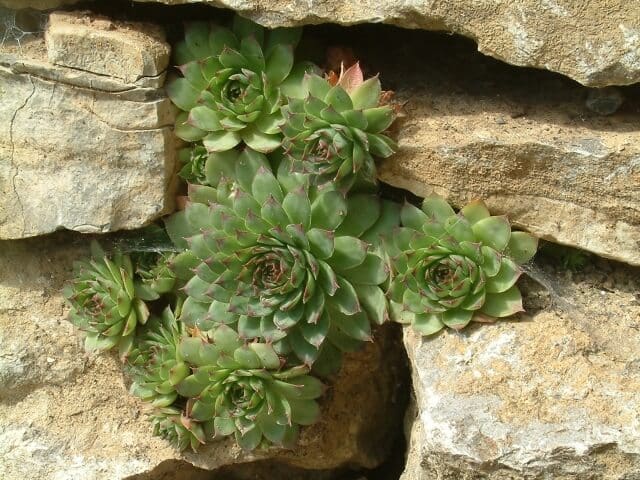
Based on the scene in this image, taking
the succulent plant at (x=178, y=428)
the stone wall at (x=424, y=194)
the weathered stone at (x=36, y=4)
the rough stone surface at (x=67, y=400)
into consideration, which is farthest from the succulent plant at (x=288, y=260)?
the weathered stone at (x=36, y=4)

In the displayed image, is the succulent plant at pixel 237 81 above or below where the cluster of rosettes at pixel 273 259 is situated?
above

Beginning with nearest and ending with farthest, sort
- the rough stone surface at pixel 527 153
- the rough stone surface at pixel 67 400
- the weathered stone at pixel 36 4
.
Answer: the rough stone surface at pixel 527 153 < the weathered stone at pixel 36 4 < the rough stone surface at pixel 67 400

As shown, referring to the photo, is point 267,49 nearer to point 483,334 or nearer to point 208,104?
point 208,104

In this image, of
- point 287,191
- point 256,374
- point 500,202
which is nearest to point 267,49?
point 287,191

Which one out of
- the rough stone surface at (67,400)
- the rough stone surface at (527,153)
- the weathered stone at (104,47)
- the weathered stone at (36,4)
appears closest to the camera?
the rough stone surface at (527,153)

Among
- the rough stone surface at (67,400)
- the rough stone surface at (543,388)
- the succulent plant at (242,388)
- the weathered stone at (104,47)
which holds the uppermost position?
the weathered stone at (104,47)

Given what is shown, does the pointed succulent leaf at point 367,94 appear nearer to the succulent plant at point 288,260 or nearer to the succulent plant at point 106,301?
the succulent plant at point 288,260
